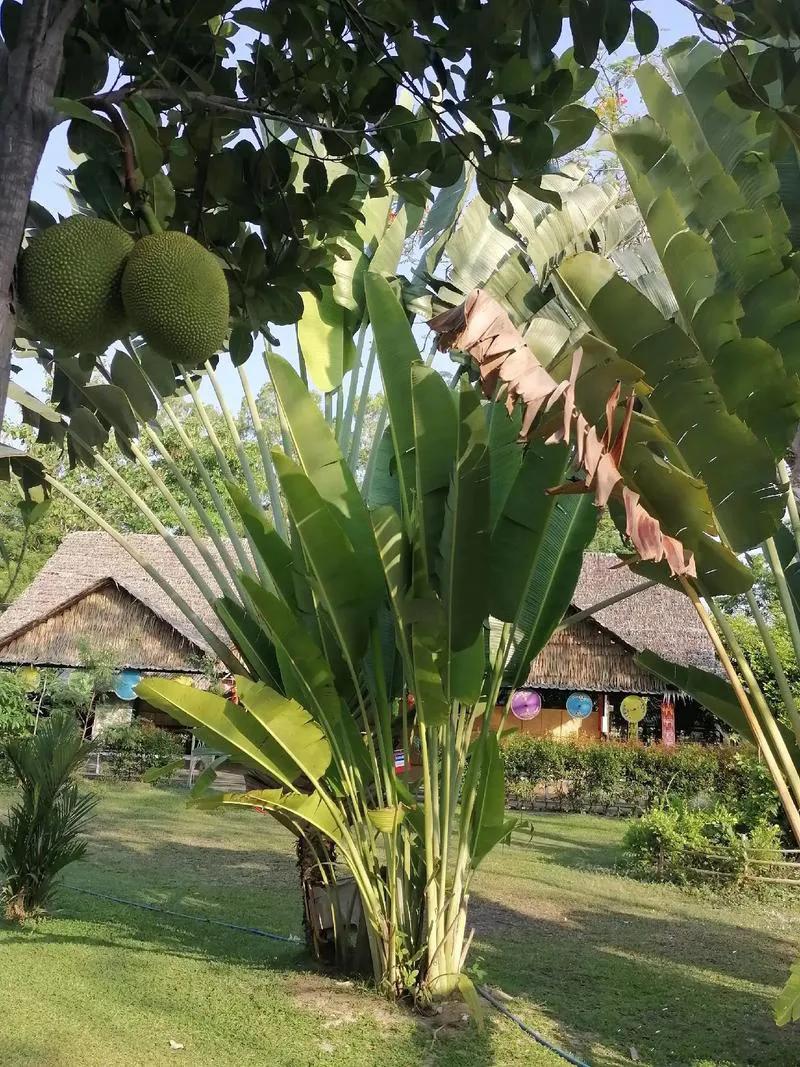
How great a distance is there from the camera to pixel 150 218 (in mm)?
1436

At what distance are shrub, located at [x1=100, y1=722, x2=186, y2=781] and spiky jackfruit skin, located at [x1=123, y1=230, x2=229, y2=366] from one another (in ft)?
50.3

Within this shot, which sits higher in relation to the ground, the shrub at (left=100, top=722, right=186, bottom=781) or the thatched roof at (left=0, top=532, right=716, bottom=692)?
the thatched roof at (left=0, top=532, right=716, bottom=692)

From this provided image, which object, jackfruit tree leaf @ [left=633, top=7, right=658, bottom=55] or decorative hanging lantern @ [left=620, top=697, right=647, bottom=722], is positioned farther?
decorative hanging lantern @ [left=620, top=697, right=647, bottom=722]

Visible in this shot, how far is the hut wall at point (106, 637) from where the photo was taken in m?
17.7

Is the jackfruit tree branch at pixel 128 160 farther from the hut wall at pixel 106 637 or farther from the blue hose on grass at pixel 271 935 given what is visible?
the hut wall at pixel 106 637

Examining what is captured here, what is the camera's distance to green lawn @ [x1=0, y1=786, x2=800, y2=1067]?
4.69 metres

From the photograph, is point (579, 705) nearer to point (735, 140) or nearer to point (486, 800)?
point (486, 800)

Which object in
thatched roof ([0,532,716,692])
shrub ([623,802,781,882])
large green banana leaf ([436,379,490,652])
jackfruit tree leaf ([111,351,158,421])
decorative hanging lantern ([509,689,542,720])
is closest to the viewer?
jackfruit tree leaf ([111,351,158,421])

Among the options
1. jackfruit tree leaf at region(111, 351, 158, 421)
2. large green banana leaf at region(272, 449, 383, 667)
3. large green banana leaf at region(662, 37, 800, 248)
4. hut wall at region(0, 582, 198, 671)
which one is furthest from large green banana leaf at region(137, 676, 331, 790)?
hut wall at region(0, 582, 198, 671)

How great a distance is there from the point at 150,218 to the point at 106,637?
1747 centimetres

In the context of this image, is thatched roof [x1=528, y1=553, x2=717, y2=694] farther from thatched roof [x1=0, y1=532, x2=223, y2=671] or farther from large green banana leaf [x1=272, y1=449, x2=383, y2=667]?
large green banana leaf [x1=272, y1=449, x2=383, y2=667]

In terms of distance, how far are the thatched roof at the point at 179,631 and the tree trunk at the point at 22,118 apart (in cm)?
1574

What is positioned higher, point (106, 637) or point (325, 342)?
point (325, 342)

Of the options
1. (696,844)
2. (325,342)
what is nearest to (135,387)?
(325,342)
